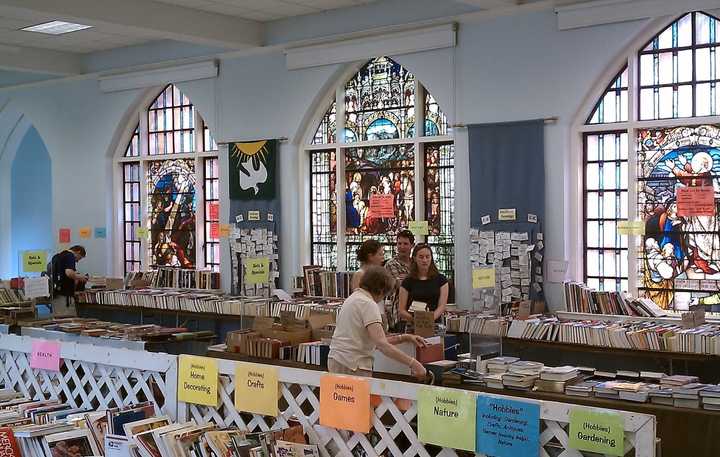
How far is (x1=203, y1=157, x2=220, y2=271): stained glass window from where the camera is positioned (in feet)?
42.7

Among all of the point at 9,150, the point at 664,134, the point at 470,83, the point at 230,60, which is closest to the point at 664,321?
the point at 664,134

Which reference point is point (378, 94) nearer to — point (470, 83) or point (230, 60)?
point (470, 83)

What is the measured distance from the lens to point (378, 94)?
1101 centimetres

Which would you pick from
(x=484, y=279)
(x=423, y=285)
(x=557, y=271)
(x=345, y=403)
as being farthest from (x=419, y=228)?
(x=345, y=403)

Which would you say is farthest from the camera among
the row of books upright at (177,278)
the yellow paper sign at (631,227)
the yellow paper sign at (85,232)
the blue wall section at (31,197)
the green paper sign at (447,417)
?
the blue wall section at (31,197)

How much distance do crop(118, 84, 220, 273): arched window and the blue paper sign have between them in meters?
10.1

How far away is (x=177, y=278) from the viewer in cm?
1303

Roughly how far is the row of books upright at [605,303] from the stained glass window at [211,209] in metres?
5.54

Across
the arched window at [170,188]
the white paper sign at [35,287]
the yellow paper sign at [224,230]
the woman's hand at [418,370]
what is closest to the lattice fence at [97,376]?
the woman's hand at [418,370]

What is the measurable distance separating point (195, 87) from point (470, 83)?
14.2 ft

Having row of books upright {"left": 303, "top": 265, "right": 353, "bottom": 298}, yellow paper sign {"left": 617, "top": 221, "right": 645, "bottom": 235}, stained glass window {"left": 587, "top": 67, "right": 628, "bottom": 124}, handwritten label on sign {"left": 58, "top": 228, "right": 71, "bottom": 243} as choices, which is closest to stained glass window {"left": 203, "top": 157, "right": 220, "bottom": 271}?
row of books upright {"left": 303, "top": 265, "right": 353, "bottom": 298}

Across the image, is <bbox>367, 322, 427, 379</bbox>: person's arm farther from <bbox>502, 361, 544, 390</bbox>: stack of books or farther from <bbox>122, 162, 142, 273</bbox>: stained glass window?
<bbox>122, 162, 142, 273</bbox>: stained glass window

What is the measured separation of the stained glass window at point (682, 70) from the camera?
8.63 metres

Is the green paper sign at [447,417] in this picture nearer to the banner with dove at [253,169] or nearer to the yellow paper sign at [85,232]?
the banner with dove at [253,169]
